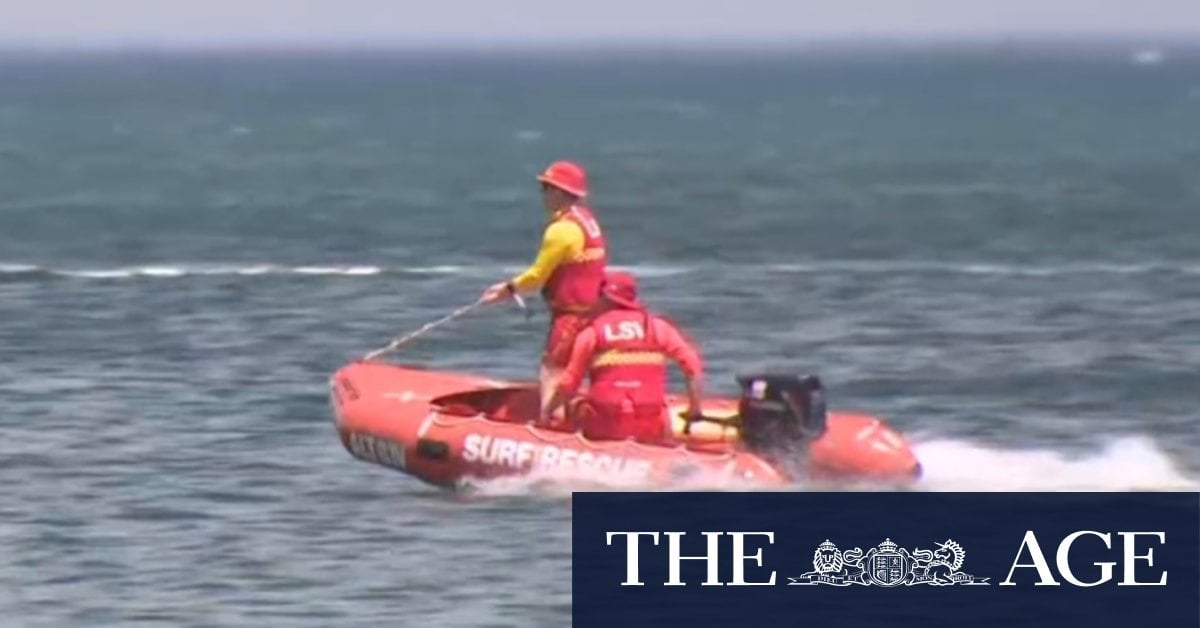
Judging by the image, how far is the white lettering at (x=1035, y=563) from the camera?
60.3ft

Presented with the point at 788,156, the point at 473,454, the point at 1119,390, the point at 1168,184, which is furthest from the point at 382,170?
the point at 473,454

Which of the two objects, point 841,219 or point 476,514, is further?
point 841,219

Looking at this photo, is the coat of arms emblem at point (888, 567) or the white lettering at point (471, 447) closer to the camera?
the coat of arms emblem at point (888, 567)

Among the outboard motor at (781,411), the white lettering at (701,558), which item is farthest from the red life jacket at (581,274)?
the white lettering at (701,558)

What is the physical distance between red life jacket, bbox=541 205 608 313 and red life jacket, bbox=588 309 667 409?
358mm

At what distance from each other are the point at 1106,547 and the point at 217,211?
37.7 m

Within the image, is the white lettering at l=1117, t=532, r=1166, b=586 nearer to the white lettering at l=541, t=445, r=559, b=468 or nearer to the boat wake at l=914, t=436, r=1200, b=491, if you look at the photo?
the boat wake at l=914, t=436, r=1200, b=491

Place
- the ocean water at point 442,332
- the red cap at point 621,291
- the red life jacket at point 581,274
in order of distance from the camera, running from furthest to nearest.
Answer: the red life jacket at point 581,274
the red cap at point 621,291
the ocean water at point 442,332

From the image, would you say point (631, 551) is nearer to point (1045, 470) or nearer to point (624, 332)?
point (624, 332)

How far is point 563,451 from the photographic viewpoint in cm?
2062

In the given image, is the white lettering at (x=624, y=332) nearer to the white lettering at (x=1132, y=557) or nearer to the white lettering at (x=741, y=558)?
the white lettering at (x=741, y=558)

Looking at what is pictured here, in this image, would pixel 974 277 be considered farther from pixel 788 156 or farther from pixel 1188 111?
pixel 1188 111

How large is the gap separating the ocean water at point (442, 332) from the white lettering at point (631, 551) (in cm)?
41

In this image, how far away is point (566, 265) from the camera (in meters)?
20.8
